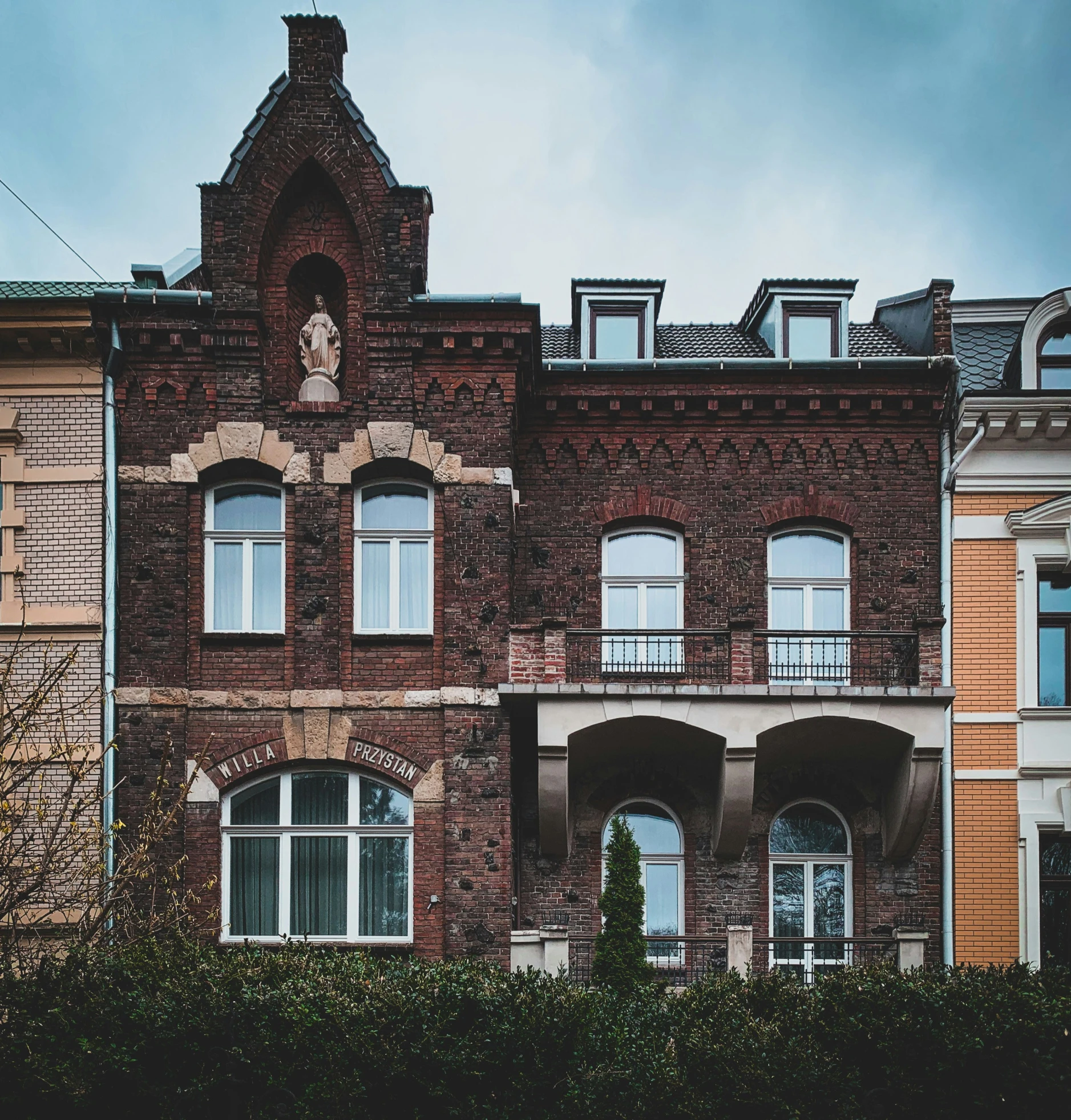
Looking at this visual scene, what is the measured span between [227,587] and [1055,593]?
35.5ft

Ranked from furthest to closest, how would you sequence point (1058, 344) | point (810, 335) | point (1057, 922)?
point (810, 335)
point (1058, 344)
point (1057, 922)

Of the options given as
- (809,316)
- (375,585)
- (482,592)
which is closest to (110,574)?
(375,585)

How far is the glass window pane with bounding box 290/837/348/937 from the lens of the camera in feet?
50.7

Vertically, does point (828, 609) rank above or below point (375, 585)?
below

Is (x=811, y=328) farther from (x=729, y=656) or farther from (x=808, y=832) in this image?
(x=808, y=832)

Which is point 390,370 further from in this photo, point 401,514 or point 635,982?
point 635,982

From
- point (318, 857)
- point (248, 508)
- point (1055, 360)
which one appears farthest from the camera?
point (1055, 360)

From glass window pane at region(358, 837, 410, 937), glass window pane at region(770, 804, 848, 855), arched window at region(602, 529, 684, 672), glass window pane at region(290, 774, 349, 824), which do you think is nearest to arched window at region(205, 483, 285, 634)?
glass window pane at region(290, 774, 349, 824)

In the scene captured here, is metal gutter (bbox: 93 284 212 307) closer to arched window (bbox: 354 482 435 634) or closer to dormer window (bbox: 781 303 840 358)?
arched window (bbox: 354 482 435 634)

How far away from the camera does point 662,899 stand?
16609mm

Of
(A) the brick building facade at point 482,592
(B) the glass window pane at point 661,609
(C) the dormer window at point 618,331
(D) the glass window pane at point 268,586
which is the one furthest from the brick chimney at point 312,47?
(B) the glass window pane at point 661,609

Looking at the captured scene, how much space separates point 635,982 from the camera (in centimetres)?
1402

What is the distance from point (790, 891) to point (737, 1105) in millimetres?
5200

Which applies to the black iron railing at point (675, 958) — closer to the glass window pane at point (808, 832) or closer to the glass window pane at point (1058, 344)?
the glass window pane at point (808, 832)
